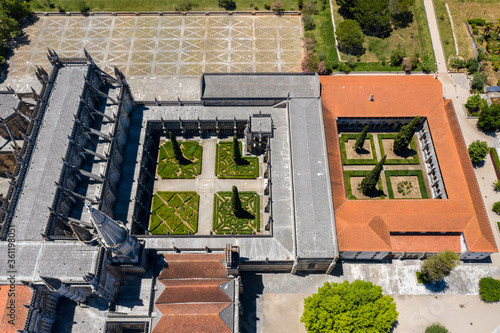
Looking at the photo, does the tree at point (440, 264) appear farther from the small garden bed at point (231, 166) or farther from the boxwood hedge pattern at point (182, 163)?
the boxwood hedge pattern at point (182, 163)

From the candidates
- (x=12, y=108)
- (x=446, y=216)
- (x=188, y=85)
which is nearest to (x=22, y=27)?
(x=12, y=108)

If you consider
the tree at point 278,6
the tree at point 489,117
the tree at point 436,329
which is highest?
the tree at point 278,6

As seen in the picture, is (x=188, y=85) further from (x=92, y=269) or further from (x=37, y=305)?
(x=37, y=305)

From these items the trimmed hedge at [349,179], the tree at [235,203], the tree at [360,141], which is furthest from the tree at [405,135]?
the tree at [235,203]

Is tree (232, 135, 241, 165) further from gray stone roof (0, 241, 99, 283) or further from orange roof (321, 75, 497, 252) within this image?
gray stone roof (0, 241, 99, 283)

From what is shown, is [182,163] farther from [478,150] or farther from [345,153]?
[478,150]

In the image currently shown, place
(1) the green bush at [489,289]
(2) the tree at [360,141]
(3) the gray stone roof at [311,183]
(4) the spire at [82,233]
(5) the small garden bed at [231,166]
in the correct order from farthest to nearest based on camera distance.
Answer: (5) the small garden bed at [231,166] < (2) the tree at [360,141] < (1) the green bush at [489,289] < (3) the gray stone roof at [311,183] < (4) the spire at [82,233]
